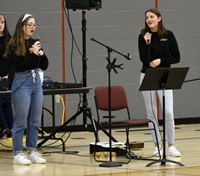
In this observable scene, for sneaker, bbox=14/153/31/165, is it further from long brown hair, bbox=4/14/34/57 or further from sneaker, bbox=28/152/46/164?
long brown hair, bbox=4/14/34/57

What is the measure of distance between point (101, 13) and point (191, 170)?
5622 millimetres

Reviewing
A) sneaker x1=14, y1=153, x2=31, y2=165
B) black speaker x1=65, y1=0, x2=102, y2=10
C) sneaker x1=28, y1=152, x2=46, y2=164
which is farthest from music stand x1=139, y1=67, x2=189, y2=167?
black speaker x1=65, y1=0, x2=102, y2=10

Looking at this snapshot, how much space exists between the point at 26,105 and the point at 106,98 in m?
1.50

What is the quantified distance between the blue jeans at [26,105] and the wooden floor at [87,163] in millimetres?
362

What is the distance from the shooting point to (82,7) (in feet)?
35.5

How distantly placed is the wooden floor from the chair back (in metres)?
0.69

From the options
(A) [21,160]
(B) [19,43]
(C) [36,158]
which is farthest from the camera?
(C) [36,158]

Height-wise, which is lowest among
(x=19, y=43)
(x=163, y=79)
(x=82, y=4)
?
(x=163, y=79)

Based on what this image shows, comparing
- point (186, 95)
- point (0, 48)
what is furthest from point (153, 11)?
point (186, 95)

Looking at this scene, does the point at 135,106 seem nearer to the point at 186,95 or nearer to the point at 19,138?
the point at 186,95

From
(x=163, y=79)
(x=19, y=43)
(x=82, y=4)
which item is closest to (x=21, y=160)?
(x=19, y=43)

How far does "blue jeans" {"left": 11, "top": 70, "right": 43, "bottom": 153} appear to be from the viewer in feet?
30.9

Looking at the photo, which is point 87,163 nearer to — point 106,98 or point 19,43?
point 106,98

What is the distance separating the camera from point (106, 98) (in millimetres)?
10547
